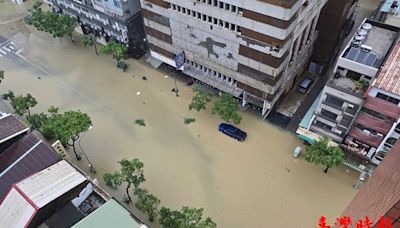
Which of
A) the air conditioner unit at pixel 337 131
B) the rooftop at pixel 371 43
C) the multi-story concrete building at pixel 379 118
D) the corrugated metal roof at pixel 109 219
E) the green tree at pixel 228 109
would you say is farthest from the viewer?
the green tree at pixel 228 109

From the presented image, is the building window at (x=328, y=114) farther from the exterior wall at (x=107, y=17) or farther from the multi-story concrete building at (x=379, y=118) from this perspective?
the exterior wall at (x=107, y=17)

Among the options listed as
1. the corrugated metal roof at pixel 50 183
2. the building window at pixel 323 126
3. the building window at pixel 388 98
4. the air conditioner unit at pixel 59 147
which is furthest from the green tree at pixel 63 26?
the building window at pixel 388 98

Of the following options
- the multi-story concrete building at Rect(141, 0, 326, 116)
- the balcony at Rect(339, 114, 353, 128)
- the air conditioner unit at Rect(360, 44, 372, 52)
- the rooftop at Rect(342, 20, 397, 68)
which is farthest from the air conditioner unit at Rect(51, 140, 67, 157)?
the air conditioner unit at Rect(360, 44, 372, 52)

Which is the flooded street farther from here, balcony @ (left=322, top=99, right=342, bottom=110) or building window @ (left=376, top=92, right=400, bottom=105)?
building window @ (left=376, top=92, right=400, bottom=105)

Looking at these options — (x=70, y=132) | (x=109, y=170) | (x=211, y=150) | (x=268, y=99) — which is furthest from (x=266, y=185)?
(x=70, y=132)

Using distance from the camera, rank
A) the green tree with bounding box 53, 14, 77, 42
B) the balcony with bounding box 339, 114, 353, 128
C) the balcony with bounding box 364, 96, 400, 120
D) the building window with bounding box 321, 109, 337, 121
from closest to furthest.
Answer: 1. the balcony with bounding box 364, 96, 400, 120
2. the balcony with bounding box 339, 114, 353, 128
3. the building window with bounding box 321, 109, 337, 121
4. the green tree with bounding box 53, 14, 77, 42
